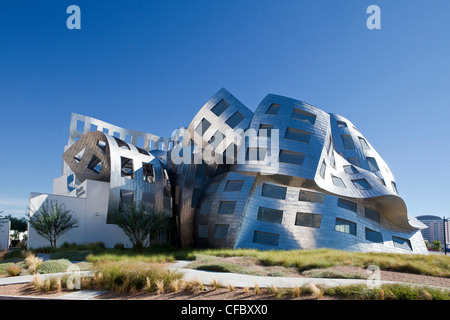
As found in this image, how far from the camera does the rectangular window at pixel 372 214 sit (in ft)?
97.2

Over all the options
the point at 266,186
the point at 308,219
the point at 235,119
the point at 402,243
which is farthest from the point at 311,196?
the point at 402,243

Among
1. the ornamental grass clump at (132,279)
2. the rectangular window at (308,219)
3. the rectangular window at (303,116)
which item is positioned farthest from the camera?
the rectangular window at (303,116)

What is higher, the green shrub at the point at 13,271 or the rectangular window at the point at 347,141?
the rectangular window at the point at 347,141

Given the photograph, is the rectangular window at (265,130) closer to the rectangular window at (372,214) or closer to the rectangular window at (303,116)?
the rectangular window at (303,116)

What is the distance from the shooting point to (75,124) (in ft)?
161

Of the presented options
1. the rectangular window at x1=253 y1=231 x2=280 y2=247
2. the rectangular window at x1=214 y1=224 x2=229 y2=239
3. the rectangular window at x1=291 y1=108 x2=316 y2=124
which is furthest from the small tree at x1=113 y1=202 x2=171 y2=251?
the rectangular window at x1=291 y1=108 x2=316 y2=124

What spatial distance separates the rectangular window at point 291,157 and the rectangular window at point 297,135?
4.64 feet

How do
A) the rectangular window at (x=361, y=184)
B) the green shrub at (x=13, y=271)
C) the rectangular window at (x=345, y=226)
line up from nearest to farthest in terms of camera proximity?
the green shrub at (x=13, y=271)
the rectangular window at (x=345, y=226)
the rectangular window at (x=361, y=184)

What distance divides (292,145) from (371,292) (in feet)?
63.6

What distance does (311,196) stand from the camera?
27.2 m

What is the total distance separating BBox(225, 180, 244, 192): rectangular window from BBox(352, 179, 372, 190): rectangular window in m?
11.8

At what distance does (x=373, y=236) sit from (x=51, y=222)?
94.3 ft

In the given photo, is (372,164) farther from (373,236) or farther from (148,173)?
(148,173)

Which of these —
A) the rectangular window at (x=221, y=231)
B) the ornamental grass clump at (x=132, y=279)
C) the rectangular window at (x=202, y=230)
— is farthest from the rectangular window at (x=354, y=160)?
the ornamental grass clump at (x=132, y=279)
